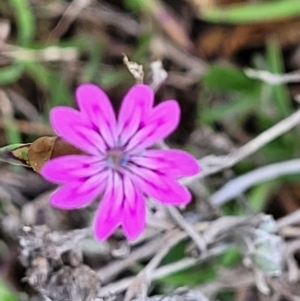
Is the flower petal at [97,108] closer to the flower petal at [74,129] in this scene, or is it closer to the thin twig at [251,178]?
the flower petal at [74,129]

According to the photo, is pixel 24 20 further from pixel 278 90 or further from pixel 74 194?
pixel 74 194

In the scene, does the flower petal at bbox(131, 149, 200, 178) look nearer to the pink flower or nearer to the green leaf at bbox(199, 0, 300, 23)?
the pink flower

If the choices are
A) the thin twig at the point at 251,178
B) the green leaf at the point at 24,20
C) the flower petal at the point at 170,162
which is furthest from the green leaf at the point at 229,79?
the flower petal at the point at 170,162

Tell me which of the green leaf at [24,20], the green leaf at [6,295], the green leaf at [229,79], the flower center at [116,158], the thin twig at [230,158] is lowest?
the green leaf at [6,295]

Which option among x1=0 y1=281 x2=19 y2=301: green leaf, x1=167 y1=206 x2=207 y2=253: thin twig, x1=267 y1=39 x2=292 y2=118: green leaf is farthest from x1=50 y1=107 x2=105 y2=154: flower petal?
x1=267 y1=39 x2=292 y2=118: green leaf

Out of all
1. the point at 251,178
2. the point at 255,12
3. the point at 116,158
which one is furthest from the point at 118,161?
the point at 255,12

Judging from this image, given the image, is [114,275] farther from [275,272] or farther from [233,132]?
[233,132]
